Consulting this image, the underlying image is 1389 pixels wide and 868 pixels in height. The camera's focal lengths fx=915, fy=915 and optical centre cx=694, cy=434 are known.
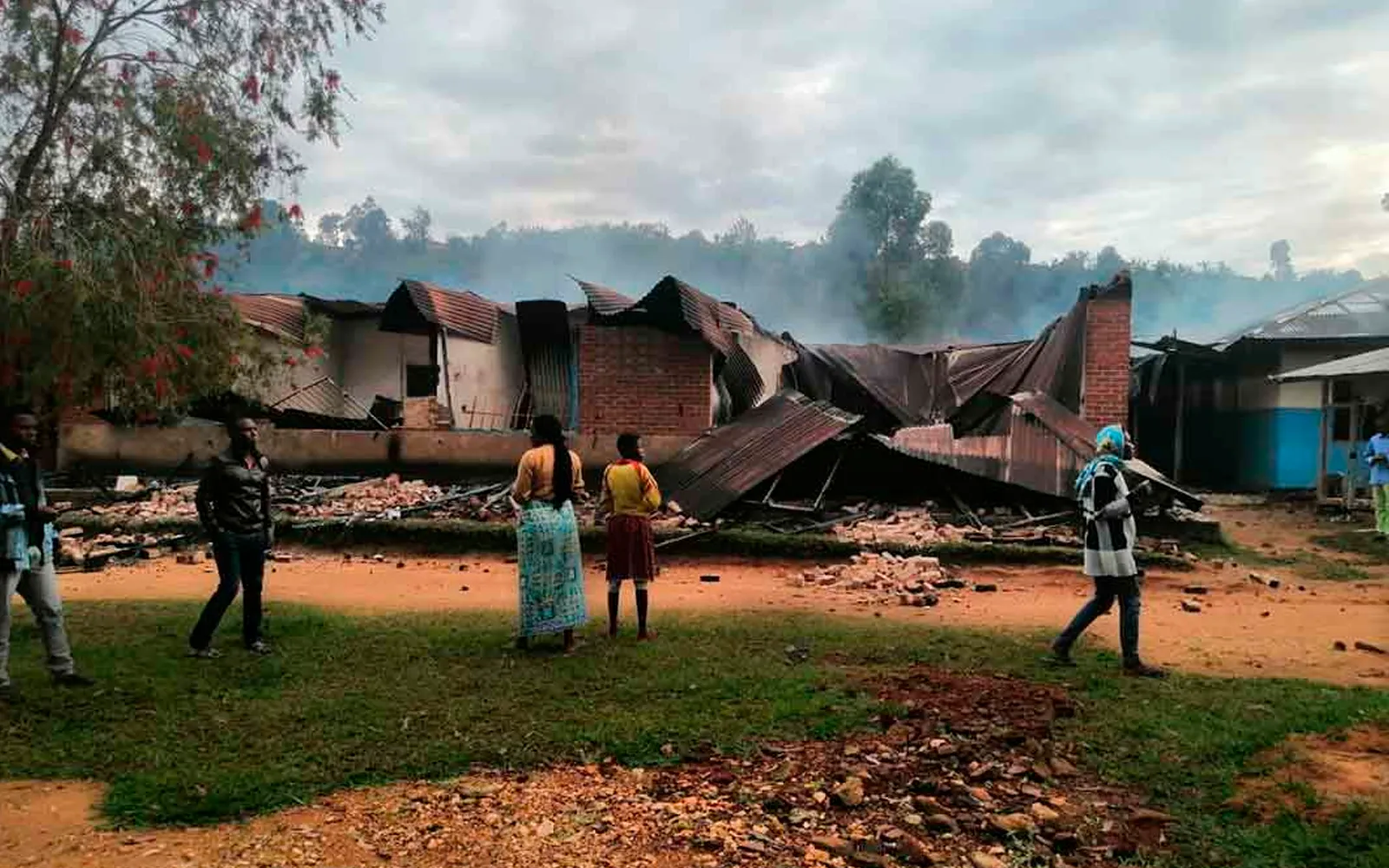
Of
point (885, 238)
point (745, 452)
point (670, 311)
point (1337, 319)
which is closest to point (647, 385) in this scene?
point (670, 311)

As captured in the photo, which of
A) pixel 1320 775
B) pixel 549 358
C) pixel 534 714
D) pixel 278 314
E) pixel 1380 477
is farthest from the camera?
pixel 549 358

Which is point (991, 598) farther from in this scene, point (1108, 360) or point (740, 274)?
point (740, 274)

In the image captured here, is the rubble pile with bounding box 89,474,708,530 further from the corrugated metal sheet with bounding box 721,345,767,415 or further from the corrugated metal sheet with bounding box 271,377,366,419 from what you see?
the corrugated metal sheet with bounding box 721,345,767,415

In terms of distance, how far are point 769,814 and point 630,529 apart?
3120 millimetres

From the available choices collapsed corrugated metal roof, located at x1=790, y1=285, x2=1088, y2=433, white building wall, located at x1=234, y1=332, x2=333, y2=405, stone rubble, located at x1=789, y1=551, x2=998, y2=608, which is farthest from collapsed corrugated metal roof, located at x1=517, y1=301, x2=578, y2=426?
stone rubble, located at x1=789, y1=551, x2=998, y2=608

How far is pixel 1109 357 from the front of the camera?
14.1 m

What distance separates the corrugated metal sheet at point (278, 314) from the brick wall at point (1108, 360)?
12.6m

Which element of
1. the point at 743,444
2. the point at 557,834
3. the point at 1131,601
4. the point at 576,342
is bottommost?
the point at 557,834

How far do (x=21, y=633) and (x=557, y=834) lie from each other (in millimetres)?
5455

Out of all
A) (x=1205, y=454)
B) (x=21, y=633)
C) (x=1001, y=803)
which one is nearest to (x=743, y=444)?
(x=21, y=633)

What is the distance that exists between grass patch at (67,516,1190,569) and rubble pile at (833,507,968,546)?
0.65 feet

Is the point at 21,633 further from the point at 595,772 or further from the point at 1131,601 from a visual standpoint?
the point at 1131,601

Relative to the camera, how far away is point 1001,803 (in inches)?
146

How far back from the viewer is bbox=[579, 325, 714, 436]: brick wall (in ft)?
46.2
